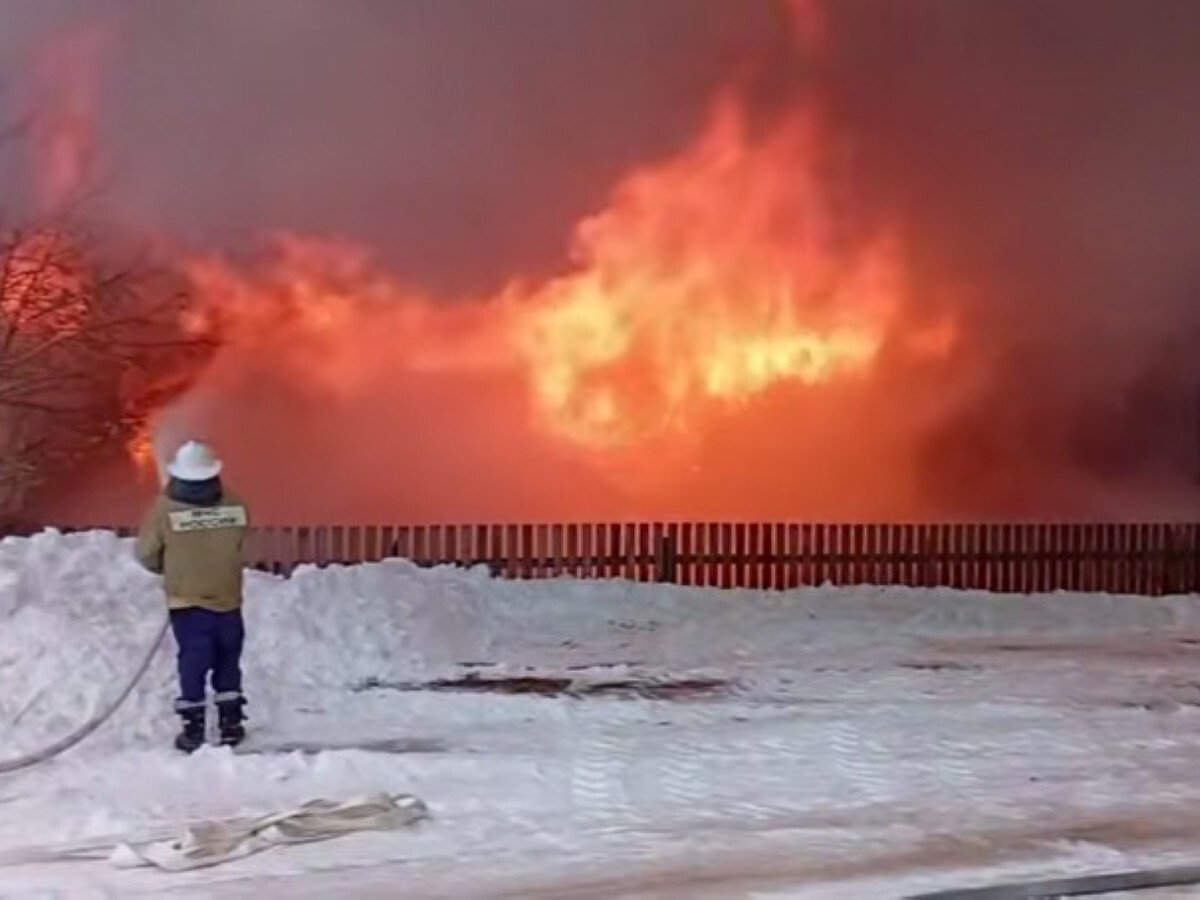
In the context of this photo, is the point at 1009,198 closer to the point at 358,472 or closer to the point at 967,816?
the point at 358,472

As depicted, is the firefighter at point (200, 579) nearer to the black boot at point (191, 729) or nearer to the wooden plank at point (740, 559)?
the black boot at point (191, 729)

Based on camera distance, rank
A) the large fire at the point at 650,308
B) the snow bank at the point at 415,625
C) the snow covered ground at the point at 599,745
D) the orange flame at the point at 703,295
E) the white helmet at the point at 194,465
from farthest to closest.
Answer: the orange flame at the point at 703,295
the large fire at the point at 650,308
the snow bank at the point at 415,625
the white helmet at the point at 194,465
the snow covered ground at the point at 599,745

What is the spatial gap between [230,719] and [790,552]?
36.5ft

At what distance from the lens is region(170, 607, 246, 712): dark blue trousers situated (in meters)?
9.53

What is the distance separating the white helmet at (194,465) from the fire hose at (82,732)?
2.79ft

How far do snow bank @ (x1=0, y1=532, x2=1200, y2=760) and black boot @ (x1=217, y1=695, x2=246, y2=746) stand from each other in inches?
17.3

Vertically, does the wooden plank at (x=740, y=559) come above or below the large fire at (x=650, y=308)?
below

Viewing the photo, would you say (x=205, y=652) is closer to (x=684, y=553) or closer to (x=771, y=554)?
(x=684, y=553)

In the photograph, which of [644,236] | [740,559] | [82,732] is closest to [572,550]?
[740,559]

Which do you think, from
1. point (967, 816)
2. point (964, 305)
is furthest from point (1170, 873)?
point (964, 305)

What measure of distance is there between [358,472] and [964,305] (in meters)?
8.55

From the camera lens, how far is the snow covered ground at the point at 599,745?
7.30 metres

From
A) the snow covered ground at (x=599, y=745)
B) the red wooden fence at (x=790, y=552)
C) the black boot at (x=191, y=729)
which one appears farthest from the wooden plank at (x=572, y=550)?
the black boot at (x=191, y=729)

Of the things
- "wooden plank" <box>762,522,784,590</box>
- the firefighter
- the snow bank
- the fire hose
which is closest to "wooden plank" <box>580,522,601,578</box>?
the snow bank
